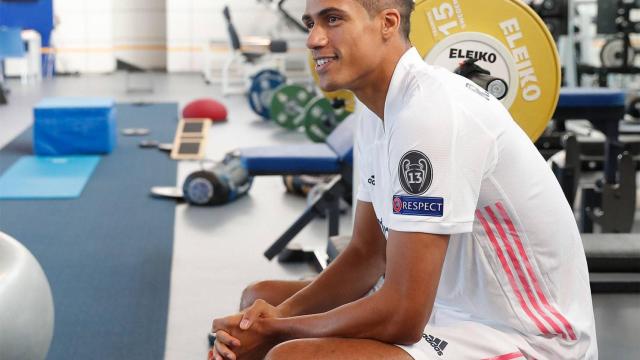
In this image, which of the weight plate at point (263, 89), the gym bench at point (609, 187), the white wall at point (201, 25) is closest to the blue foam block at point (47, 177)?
the weight plate at point (263, 89)

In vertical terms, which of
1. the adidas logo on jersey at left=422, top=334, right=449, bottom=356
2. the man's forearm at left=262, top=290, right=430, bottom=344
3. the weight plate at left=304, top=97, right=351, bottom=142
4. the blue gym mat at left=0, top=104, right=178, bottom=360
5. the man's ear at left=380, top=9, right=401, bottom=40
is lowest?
the blue gym mat at left=0, top=104, right=178, bottom=360

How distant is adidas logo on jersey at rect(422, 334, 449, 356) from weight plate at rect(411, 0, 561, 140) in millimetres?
1075

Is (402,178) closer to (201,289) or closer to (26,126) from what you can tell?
(201,289)

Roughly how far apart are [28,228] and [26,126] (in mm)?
3867

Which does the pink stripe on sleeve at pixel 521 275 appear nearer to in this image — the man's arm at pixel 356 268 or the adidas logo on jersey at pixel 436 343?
the adidas logo on jersey at pixel 436 343

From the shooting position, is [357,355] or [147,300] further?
[147,300]

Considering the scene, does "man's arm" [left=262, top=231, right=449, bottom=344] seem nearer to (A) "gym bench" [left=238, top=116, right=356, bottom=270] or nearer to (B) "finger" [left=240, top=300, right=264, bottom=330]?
(B) "finger" [left=240, top=300, right=264, bottom=330]

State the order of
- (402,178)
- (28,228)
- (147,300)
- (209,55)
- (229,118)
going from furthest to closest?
(209,55), (229,118), (28,228), (147,300), (402,178)

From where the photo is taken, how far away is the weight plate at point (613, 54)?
8.44 m

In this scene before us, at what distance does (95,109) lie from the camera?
653cm

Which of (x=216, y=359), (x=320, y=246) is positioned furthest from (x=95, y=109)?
(x=216, y=359)

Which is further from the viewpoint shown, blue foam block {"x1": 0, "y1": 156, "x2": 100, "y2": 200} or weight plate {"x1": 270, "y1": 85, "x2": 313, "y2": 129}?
weight plate {"x1": 270, "y1": 85, "x2": 313, "y2": 129}

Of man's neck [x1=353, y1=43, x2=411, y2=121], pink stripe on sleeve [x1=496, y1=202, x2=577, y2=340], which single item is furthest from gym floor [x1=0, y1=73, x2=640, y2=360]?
man's neck [x1=353, y1=43, x2=411, y2=121]

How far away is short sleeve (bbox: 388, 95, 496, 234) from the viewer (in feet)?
4.71
